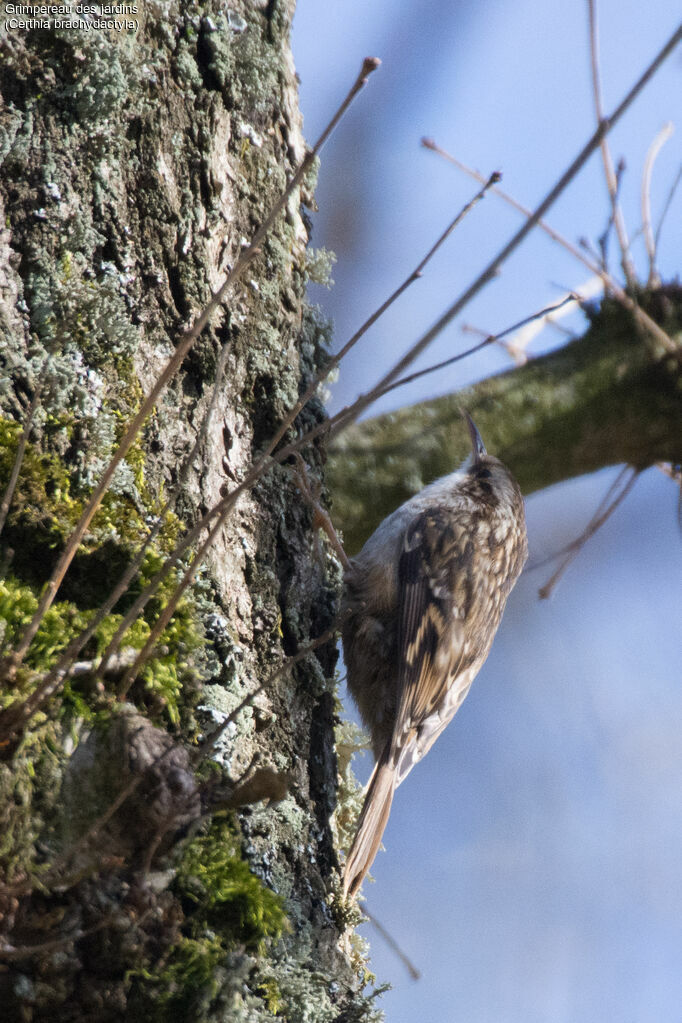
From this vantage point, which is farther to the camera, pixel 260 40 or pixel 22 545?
pixel 260 40

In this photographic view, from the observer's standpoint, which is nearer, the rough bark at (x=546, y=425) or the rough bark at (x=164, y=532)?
the rough bark at (x=164, y=532)

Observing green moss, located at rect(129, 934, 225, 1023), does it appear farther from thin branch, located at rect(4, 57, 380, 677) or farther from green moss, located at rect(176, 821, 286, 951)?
thin branch, located at rect(4, 57, 380, 677)

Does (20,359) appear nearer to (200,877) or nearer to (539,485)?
(200,877)

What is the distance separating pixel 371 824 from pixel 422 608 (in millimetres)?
807

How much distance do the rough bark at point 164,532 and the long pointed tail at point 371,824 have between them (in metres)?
0.21

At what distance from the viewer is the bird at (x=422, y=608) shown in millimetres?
2631

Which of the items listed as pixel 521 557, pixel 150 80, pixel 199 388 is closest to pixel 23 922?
pixel 199 388

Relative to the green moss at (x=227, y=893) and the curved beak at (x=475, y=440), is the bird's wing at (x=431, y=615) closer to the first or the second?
the curved beak at (x=475, y=440)

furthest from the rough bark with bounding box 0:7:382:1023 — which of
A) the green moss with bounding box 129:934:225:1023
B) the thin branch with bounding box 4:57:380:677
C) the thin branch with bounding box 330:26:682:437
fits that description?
the thin branch with bounding box 330:26:682:437

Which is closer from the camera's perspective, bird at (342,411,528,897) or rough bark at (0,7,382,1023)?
rough bark at (0,7,382,1023)

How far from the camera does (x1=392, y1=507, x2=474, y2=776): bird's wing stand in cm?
261

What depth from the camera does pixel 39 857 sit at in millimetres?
1090

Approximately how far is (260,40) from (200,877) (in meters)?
1.67

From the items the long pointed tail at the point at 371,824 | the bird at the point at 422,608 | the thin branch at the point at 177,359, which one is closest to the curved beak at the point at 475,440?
the bird at the point at 422,608
